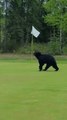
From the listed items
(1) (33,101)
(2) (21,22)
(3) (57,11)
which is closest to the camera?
(1) (33,101)

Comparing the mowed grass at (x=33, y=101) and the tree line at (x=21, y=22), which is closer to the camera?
the mowed grass at (x=33, y=101)

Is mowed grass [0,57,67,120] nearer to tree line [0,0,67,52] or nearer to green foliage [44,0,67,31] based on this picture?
green foliage [44,0,67,31]

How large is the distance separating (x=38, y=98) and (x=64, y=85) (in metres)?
4.07

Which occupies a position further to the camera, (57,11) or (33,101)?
(57,11)

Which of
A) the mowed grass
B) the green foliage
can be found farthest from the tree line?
the mowed grass

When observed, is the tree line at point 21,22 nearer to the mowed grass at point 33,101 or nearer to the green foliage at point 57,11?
the green foliage at point 57,11

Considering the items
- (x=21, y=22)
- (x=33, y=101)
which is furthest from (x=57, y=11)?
(x=33, y=101)

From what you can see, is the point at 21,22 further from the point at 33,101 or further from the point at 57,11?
the point at 33,101

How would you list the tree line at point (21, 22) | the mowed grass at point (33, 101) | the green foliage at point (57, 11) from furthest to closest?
the tree line at point (21, 22), the green foliage at point (57, 11), the mowed grass at point (33, 101)

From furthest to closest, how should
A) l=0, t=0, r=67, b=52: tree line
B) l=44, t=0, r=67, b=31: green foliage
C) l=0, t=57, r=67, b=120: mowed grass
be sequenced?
l=0, t=0, r=67, b=52: tree line → l=44, t=0, r=67, b=31: green foliage → l=0, t=57, r=67, b=120: mowed grass

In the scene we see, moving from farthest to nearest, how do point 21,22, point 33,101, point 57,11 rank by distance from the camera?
point 21,22
point 57,11
point 33,101

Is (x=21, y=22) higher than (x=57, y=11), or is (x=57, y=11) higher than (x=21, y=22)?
(x=57, y=11)

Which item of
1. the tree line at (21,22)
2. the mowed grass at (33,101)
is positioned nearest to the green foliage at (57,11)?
the tree line at (21,22)

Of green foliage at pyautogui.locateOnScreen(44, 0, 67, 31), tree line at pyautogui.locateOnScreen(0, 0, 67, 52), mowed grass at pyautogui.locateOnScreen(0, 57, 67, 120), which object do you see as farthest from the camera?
tree line at pyautogui.locateOnScreen(0, 0, 67, 52)
